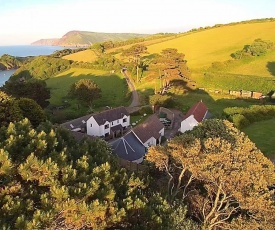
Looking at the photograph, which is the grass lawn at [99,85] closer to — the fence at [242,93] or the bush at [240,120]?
the fence at [242,93]

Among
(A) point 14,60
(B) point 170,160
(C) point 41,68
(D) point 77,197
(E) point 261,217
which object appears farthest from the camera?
(A) point 14,60

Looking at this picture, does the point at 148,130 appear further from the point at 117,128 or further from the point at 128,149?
the point at 117,128

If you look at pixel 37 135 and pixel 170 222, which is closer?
pixel 170 222

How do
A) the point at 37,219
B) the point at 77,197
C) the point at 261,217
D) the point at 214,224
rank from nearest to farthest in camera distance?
the point at 37,219, the point at 77,197, the point at 261,217, the point at 214,224

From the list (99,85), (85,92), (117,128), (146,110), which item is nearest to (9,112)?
(117,128)

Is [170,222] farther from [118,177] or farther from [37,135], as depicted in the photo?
[37,135]

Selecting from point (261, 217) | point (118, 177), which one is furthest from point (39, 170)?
point (261, 217)
